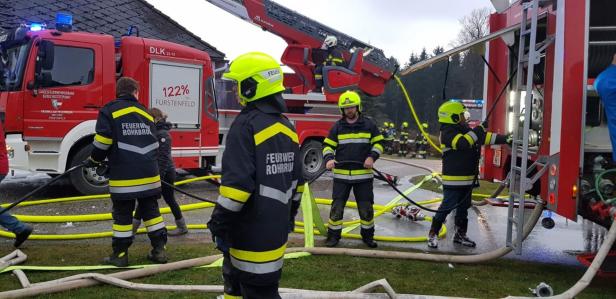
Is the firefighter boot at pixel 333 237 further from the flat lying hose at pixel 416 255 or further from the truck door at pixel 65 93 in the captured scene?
the truck door at pixel 65 93

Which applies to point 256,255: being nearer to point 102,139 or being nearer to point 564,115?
point 102,139

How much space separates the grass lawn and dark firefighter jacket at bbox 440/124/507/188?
3.16ft

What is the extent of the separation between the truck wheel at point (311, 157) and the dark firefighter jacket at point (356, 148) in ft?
17.2

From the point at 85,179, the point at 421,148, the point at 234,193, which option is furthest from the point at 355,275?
the point at 421,148

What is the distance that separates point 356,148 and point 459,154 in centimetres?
114

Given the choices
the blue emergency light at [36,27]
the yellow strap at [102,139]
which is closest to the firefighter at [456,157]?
the yellow strap at [102,139]

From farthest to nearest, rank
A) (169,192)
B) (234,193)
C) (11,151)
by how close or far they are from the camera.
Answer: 1. (11,151)
2. (169,192)
3. (234,193)

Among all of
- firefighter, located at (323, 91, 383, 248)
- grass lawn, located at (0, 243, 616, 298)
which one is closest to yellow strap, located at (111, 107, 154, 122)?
grass lawn, located at (0, 243, 616, 298)

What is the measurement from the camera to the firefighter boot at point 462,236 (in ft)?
19.9

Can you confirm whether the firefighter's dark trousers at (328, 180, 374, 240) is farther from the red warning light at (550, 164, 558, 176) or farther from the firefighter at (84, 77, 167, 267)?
the red warning light at (550, 164, 558, 176)

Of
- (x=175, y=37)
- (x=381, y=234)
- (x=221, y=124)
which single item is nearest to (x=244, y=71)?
(x=381, y=234)

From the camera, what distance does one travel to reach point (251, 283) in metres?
2.83

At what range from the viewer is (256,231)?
109 inches

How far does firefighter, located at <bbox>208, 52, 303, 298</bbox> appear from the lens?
105 inches
